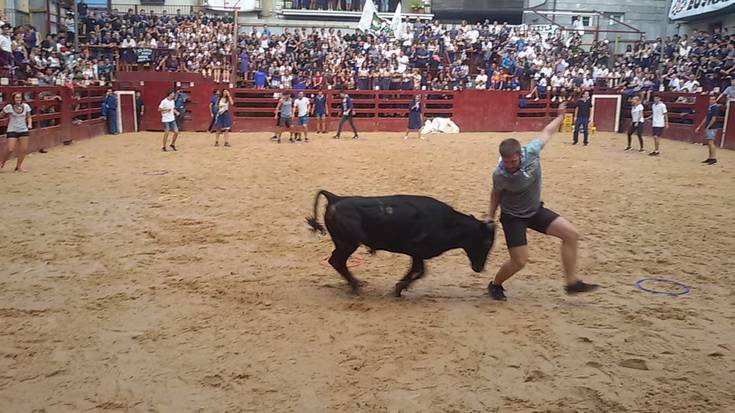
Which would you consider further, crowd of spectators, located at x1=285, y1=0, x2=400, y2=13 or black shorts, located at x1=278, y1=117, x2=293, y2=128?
crowd of spectators, located at x1=285, y1=0, x2=400, y2=13

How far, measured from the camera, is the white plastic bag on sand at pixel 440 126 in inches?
952

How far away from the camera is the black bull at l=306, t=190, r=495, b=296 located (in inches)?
202

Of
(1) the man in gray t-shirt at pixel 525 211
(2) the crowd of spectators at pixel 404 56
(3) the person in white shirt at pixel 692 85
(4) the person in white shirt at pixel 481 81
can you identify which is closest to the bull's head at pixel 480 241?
(1) the man in gray t-shirt at pixel 525 211

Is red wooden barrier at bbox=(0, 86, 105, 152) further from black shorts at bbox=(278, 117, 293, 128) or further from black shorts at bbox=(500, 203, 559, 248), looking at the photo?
black shorts at bbox=(500, 203, 559, 248)

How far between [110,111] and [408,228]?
19.1 m

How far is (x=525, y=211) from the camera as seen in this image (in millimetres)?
5246

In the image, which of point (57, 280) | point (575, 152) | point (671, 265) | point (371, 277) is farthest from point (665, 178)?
point (57, 280)

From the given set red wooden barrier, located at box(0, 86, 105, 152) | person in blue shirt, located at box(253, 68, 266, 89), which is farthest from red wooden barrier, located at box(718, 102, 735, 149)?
red wooden barrier, located at box(0, 86, 105, 152)

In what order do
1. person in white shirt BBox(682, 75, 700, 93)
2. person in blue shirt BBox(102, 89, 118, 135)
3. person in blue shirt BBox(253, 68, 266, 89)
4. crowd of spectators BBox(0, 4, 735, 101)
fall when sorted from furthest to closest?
person in blue shirt BBox(253, 68, 266, 89), crowd of spectators BBox(0, 4, 735, 101), person in white shirt BBox(682, 75, 700, 93), person in blue shirt BBox(102, 89, 118, 135)

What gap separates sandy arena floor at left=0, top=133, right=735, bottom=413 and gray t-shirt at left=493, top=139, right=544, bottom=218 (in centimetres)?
83

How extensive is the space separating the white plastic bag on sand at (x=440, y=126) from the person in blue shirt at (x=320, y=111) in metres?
3.82

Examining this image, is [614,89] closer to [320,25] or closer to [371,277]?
[320,25]

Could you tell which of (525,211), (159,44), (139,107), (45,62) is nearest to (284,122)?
(139,107)

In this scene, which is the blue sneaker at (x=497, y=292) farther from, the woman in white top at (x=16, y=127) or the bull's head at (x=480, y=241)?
the woman in white top at (x=16, y=127)
